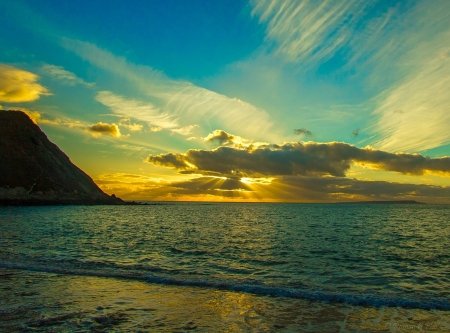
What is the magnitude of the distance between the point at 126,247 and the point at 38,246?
295 inches

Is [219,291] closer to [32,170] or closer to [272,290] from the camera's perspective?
[272,290]

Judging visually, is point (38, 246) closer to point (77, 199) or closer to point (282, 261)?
point (282, 261)

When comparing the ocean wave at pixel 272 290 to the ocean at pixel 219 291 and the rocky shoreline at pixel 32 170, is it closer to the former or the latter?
the ocean at pixel 219 291

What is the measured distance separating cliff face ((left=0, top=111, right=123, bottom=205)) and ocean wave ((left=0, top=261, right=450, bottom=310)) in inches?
5634

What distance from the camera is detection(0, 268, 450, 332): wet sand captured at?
1009 centimetres

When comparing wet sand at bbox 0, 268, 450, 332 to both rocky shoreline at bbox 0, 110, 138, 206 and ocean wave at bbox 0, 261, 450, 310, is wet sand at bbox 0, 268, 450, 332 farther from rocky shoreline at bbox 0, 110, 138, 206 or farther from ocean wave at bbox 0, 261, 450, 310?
rocky shoreline at bbox 0, 110, 138, 206

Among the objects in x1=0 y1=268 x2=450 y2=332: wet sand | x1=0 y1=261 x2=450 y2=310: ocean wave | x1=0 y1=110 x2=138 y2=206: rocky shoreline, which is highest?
x1=0 y1=110 x2=138 y2=206: rocky shoreline

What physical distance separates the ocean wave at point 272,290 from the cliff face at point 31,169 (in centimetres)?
14311

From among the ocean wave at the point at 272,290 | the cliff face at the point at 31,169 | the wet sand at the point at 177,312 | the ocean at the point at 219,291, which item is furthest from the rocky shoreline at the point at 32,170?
the wet sand at the point at 177,312

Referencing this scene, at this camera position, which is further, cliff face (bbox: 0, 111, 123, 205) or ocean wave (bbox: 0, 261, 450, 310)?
cliff face (bbox: 0, 111, 123, 205)

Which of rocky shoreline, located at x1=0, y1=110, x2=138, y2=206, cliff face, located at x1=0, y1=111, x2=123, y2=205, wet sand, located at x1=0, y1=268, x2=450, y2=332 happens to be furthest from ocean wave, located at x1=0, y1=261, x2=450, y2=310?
cliff face, located at x1=0, y1=111, x2=123, y2=205

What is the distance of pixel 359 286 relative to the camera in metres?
16.5

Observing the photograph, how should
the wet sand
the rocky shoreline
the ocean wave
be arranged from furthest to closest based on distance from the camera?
1. the rocky shoreline
2. the ocean wave
3. the wet sand

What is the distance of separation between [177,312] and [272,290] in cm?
529
